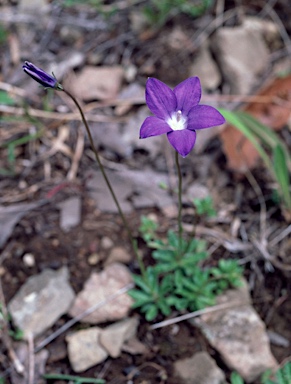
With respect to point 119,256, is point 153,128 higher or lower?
higher

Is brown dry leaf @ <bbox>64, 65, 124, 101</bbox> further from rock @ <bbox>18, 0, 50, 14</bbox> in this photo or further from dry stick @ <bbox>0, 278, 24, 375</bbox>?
dry stick @ <bbox>0, 278, 24, 375</bbox>

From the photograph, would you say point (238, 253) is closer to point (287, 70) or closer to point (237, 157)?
point (237, 157)

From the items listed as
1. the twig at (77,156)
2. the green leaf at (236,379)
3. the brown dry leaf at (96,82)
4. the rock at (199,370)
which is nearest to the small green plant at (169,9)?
the brown dry leaf at (96,82)

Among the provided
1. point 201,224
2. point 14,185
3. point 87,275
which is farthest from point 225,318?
point 14,185

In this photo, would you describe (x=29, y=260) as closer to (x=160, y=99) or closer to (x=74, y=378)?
(x=74, y=378)

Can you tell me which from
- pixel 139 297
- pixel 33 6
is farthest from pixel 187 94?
pixel 33 6

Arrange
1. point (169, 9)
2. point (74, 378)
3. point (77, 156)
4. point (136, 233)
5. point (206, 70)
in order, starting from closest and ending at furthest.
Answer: point (74, 378), point (136, 233), point (77, 156), point (206, 70), point (169, 9)
